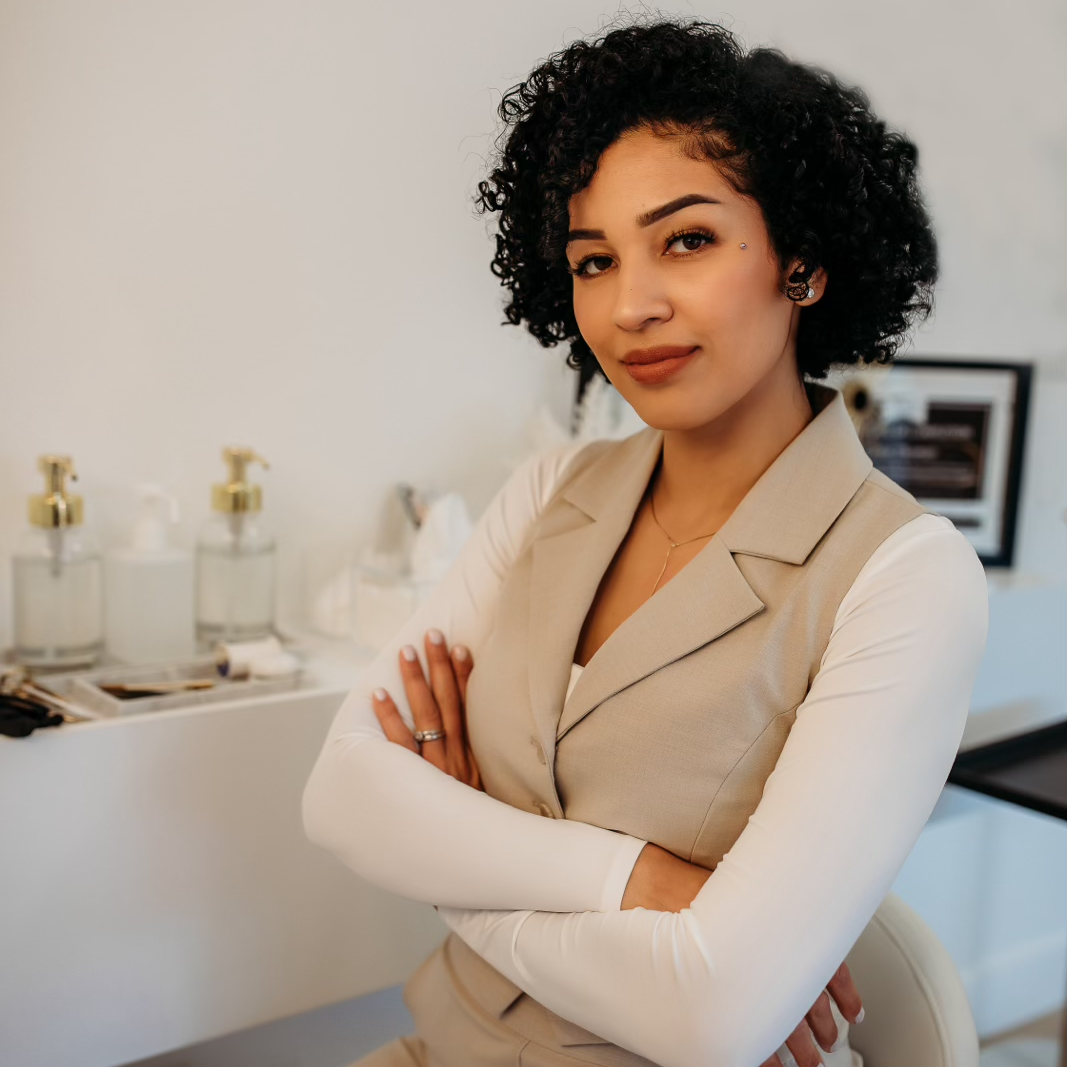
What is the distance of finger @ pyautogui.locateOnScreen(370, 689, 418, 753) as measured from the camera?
43.7 inches

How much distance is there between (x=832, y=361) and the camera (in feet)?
3.72

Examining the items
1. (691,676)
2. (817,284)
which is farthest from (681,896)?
(817,284)

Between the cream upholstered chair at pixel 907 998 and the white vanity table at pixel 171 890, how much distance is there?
570 mm

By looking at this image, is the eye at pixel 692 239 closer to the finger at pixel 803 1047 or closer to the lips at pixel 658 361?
the lips at pixel 658 361

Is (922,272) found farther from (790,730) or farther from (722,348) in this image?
(790,730)

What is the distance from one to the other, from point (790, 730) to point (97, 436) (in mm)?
958

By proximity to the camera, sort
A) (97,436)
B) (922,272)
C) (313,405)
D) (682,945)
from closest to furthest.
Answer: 1. (682,945)
2. (922,272)
3. (97,436)
4. (313,405)

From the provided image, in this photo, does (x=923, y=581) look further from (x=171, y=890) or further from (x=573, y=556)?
(x=171, y=890)

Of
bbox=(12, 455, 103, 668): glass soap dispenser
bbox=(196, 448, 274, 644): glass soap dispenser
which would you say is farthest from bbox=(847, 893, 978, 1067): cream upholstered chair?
bbox=(12, 455, 103, 668): glass soap dispenser

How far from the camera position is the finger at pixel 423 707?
1.12m

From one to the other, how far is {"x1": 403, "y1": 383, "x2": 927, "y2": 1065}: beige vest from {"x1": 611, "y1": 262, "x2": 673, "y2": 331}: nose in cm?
19

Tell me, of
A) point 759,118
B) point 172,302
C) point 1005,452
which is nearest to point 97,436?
point 172,302

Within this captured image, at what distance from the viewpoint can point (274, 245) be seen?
5.02 feet

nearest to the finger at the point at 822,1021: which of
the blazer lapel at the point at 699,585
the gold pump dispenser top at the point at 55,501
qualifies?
the blazer lapel at the point at 699,585
